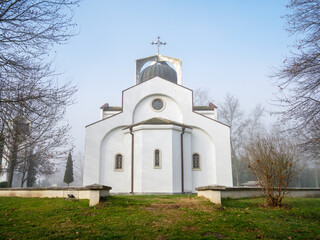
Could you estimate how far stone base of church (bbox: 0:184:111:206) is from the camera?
29.5 feet

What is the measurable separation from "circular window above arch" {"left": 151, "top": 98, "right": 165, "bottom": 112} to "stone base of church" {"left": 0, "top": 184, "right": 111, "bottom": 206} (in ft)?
35.6

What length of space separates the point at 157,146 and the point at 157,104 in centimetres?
417

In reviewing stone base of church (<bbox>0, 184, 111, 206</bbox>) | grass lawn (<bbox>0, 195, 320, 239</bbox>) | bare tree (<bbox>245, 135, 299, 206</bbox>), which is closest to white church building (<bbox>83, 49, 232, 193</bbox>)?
stone base of church (<bbox>0, 184, 111, 206</bbox>)

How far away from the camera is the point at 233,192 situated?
11.4m

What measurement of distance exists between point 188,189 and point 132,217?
1158 cm

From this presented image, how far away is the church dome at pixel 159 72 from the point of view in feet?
83.1

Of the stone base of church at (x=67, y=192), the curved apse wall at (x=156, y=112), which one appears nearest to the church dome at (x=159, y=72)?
the curved apse wall at (x=156, y=112)

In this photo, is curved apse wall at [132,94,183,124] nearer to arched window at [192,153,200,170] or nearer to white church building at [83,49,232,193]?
white church building at [83,49,232,193]

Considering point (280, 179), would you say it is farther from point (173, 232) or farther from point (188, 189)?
point (188, 189)

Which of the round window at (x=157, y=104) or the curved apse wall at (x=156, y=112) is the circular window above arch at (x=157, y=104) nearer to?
the round window at (x=157, y=104)

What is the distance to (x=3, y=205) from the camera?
10.0 metres

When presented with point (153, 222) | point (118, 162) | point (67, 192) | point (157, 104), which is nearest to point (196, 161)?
point (157, 104)

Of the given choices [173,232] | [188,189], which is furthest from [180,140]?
[173,232]

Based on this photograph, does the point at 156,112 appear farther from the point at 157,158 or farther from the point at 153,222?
the point at 153,222
